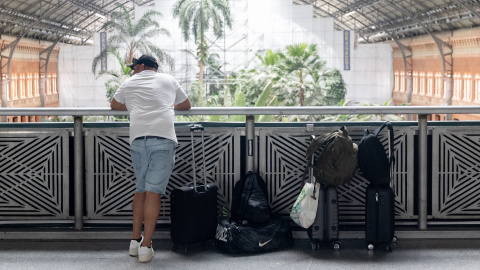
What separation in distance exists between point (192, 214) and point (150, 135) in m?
0.70

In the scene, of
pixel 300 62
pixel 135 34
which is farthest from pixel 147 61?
pixel 135 34

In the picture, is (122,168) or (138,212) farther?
(122,168)

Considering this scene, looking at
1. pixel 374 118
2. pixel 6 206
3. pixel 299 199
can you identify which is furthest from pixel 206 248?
pixel 374 118

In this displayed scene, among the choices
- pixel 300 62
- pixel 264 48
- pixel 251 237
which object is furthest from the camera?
pixel 264 48

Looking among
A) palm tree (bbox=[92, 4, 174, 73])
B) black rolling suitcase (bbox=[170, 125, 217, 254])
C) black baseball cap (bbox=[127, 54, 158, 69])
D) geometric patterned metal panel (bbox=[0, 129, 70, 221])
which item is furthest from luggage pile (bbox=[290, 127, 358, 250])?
palm tree (bbox=[92, 4, 174, 73])

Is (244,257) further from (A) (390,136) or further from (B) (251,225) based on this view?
(A) (390,136)

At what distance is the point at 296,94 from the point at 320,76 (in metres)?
4.79

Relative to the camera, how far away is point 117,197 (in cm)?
606

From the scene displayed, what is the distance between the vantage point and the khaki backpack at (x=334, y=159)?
5.55m

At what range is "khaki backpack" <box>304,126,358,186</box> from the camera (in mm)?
5555

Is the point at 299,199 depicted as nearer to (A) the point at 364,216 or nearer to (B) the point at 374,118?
(A) the point at 364,216

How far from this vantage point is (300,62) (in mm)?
40625

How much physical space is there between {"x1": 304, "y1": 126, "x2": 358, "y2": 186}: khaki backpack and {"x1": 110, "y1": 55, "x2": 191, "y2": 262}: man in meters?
1.13

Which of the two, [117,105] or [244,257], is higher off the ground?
[117,105]
